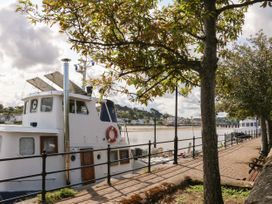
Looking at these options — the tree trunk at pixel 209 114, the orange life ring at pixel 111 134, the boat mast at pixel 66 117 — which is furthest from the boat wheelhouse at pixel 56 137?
the tree trunk at pixel 209 114

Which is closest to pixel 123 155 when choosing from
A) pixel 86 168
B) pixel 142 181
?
pixel 86 168

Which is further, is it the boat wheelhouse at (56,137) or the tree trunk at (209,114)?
the boat wheelhouse at (56,137)

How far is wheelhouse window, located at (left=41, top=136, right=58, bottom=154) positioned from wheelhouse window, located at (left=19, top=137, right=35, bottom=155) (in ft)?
1.19

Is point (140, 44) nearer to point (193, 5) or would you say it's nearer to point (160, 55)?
point (160, 55)

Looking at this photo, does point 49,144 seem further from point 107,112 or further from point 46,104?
point 107,112

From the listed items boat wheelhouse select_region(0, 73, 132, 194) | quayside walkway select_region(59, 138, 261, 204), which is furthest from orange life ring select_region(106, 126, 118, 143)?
quayside walkway select_region(59, 138, 261, 204)

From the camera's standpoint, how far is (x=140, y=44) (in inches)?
241

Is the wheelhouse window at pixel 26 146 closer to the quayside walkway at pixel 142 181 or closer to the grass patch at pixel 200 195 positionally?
the quayside walkway at pixel 142 181

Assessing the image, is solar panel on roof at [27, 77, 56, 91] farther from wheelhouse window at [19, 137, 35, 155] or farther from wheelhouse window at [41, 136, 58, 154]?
wheelhouse window at [19, 137, 35, 155]

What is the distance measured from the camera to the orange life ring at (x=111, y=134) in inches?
604

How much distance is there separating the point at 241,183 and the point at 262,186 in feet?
16.9

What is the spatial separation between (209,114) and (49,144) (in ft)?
26.2

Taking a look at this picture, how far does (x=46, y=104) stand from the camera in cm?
1415

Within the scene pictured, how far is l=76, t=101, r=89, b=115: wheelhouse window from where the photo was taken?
14278 mm
